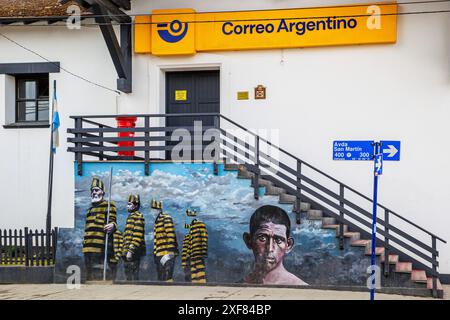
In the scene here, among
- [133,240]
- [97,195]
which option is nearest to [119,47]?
[97,195]

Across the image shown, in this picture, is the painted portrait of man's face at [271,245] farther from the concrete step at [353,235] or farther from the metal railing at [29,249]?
the metal railing at [29,249]

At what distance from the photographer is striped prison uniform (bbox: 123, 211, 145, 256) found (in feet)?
48.1

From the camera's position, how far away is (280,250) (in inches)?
553

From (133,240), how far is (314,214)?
385 centimetres

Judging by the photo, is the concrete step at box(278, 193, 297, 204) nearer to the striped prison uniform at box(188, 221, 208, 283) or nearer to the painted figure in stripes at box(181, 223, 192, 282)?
the striped prison uniform at box(188, 221, 208, 283)

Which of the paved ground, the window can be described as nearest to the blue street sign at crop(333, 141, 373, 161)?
the paved ground

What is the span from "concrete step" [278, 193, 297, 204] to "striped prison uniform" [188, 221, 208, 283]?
5.69 feet

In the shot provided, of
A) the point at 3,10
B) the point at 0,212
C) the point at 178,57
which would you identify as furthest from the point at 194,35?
the point at 0,212

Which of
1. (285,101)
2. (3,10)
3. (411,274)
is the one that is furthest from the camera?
(3,10)

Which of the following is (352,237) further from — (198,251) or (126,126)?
(126,126)

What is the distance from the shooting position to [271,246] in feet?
46.2

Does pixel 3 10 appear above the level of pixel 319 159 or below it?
above

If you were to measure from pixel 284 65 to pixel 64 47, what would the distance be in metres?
5.53

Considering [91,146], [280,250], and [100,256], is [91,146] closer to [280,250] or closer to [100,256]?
[100,256]
